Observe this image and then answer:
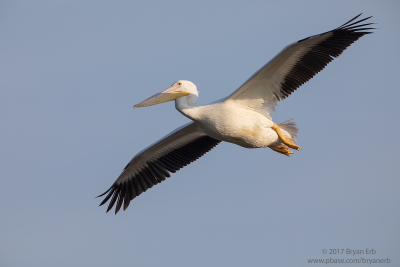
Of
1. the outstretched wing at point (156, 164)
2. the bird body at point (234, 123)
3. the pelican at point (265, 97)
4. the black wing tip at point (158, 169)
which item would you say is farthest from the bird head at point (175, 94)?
the black wing tip at point (158, 169)

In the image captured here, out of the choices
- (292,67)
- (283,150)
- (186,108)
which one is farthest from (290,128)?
(186,108)

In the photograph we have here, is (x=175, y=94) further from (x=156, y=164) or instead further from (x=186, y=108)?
(x=156, y=164)

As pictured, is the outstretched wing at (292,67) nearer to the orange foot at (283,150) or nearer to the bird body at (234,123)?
the bird body at (234,123)

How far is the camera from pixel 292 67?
27.3 feet

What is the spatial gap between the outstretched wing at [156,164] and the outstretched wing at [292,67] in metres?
1.70

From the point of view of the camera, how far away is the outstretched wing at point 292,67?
8008 mm

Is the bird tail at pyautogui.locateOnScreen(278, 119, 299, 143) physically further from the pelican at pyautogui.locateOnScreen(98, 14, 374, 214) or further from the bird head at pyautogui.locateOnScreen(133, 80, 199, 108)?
the bird head at pyautogui.locateOnScreen(133, 80, 199, 108)

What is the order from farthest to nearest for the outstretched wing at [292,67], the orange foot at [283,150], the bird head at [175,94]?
the orange foot at [283,150] → the bird head at [175,94] → the outstretched wing at [292,67]

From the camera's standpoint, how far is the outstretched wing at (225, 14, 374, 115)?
801 cm

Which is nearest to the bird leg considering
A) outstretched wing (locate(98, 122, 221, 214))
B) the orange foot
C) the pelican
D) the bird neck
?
the pelican

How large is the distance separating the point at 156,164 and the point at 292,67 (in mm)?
3377

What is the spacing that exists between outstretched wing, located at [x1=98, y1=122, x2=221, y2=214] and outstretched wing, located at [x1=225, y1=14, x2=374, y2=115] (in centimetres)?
170

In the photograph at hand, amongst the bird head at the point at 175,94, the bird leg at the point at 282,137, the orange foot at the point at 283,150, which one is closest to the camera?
the bird head at the point at 175,94

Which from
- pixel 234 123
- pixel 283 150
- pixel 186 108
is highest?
pixel 186 108
